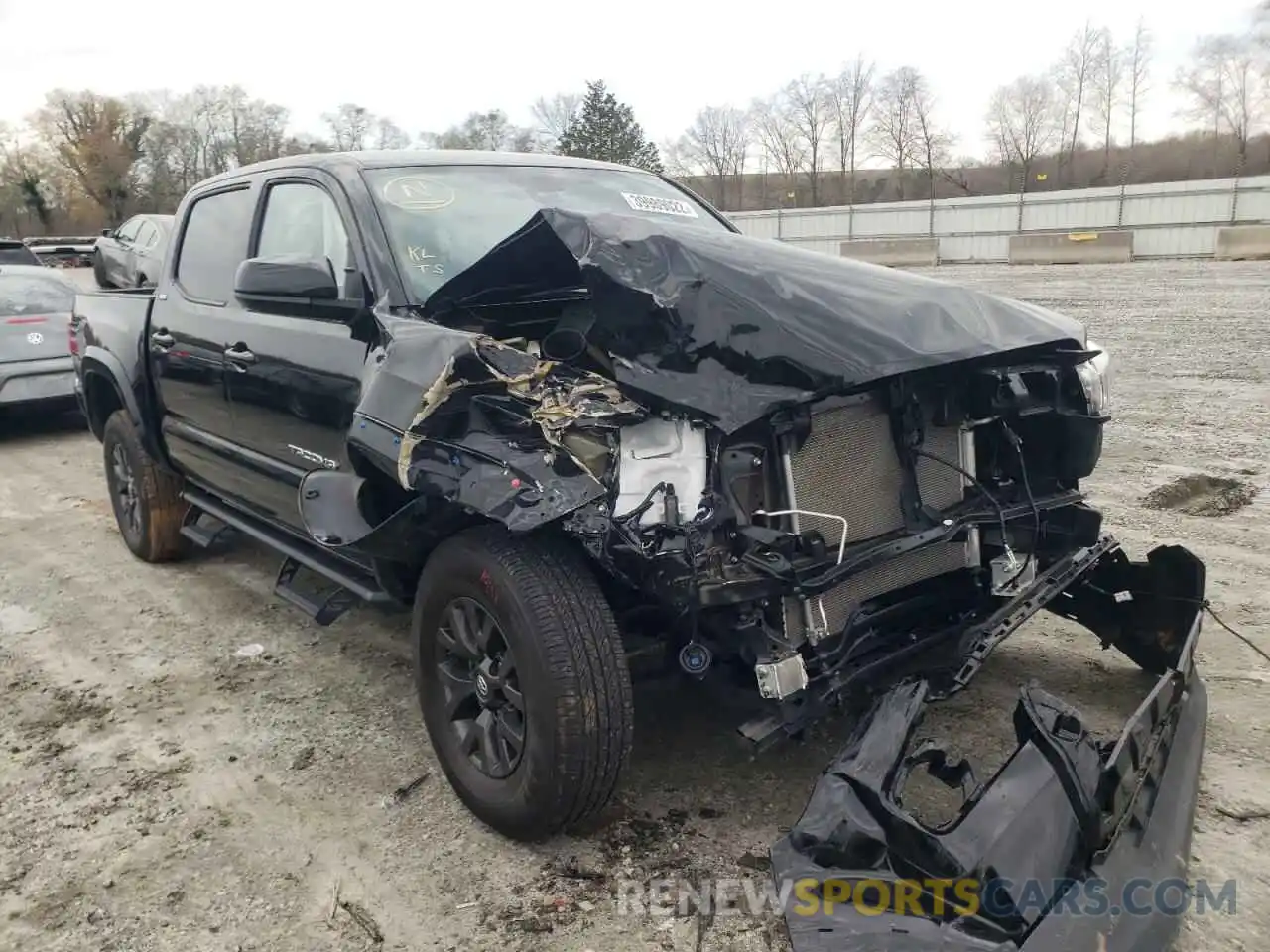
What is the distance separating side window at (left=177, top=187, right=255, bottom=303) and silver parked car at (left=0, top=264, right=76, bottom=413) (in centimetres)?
454

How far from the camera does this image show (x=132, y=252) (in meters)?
14.6

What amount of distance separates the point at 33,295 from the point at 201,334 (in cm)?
628

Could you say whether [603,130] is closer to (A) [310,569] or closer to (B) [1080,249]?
(B) [1080,249]

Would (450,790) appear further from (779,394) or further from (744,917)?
(779,394)

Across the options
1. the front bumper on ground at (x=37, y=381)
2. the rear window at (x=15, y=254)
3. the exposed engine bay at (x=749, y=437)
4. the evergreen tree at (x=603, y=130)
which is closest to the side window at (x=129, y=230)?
the rear window at (x=15, y=254)

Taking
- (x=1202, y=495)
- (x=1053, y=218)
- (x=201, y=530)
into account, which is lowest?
(x=1202, y=495)

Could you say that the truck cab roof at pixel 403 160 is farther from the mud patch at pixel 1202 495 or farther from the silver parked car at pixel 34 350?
the silver parked car at pixel 34 350

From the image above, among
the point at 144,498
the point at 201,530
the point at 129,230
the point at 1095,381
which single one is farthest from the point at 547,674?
the point at 129,230

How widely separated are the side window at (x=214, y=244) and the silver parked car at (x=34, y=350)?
4544 millimetres

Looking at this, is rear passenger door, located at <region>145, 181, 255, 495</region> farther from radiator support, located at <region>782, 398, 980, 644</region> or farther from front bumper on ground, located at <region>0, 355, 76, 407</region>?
front bumper on ground, located at <region>0, 355, 76, 407</region>

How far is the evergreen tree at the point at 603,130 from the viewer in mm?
42594

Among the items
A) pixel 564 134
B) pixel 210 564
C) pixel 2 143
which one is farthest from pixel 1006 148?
pixel 210 564

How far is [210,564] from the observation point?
5504 mm

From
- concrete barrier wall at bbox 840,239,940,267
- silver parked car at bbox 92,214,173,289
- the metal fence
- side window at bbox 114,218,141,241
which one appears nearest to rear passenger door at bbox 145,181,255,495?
silver parked car at bbox 92,214,173,289
